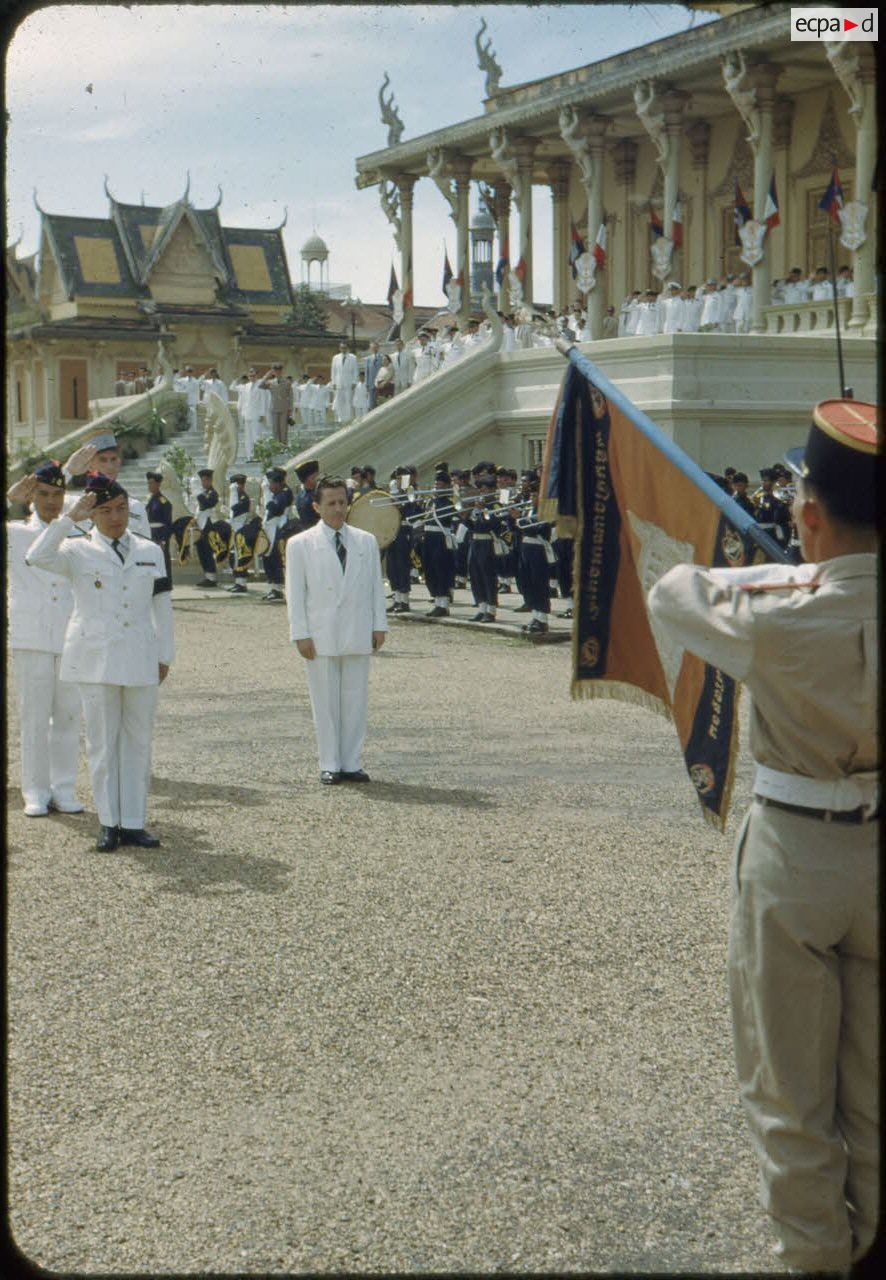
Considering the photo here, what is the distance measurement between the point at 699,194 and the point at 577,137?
145 inches

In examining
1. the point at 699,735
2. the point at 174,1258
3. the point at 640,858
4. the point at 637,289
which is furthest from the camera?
the point at 637,289

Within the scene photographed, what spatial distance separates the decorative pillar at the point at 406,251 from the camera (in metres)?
37.4

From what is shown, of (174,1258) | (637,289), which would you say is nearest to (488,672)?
(174,1258)

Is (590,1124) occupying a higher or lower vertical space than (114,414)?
lower

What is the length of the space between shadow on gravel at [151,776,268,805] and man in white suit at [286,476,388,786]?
539 mm

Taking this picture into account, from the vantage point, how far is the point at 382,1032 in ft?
17.7

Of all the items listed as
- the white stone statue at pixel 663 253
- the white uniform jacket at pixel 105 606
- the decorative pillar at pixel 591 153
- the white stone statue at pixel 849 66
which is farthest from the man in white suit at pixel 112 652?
the decorative pillar at pixel 591 153

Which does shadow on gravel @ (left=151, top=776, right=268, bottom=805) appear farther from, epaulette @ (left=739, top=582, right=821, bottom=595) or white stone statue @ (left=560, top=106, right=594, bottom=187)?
white stone statue @ (left=560, top=106, right=594, bottom=187)

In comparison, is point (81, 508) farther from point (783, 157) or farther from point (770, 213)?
point (783, 157)

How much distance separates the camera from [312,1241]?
391 cm

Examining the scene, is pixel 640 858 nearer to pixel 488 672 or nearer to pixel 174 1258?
pixel 174 1258

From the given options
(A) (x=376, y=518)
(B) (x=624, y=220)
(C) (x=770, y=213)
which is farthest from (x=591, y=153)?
(A) (x=376, y=518)

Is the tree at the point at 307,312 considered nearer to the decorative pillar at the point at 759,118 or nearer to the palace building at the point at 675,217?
the palace building at the point at 675,217

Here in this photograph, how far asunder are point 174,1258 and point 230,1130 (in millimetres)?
760
